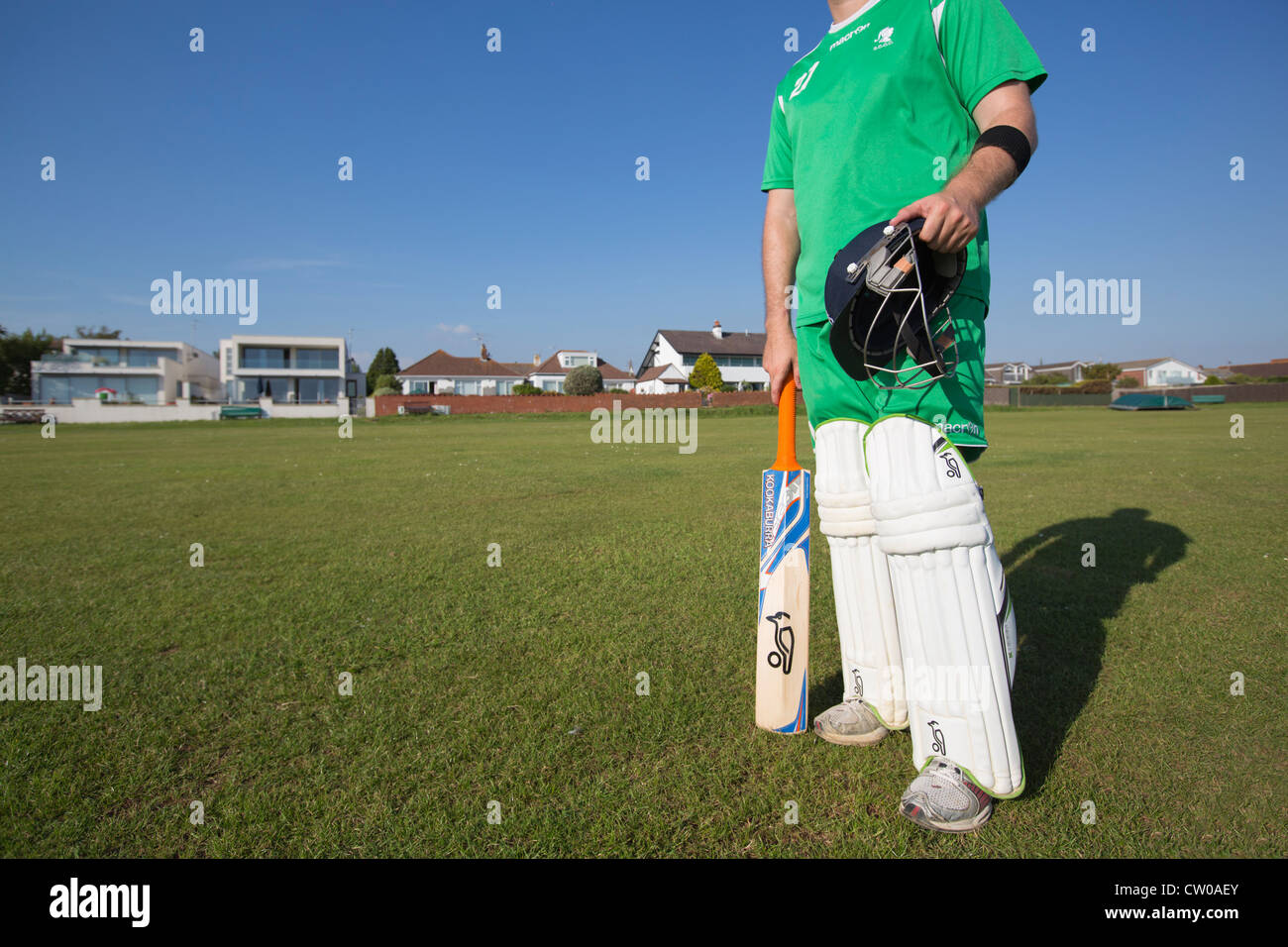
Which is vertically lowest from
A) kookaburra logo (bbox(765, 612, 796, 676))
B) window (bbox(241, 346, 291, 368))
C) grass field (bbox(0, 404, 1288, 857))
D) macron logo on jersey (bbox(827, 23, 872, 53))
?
grass field (bbox(0, 404, 1288, 857))

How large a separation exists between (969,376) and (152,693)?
3.86m

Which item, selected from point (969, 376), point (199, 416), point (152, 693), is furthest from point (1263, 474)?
point (199, 416)

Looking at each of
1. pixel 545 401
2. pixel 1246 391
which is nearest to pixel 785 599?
pixel 545 401

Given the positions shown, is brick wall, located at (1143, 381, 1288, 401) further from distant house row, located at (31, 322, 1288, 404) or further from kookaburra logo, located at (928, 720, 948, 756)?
kookaburra logo, located at (928, 720, 948, 756)

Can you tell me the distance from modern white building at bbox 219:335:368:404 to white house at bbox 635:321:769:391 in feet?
117

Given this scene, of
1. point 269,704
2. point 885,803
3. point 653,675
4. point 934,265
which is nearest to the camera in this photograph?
point 934,265

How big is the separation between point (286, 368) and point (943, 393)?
83303mm

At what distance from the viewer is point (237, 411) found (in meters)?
54.2

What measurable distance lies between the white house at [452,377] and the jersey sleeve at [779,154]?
8571cm

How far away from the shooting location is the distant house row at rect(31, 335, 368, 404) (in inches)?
2635

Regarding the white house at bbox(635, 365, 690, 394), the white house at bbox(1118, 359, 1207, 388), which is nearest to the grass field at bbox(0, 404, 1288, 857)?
the white house at bbox(635, 365, 690, 394)
